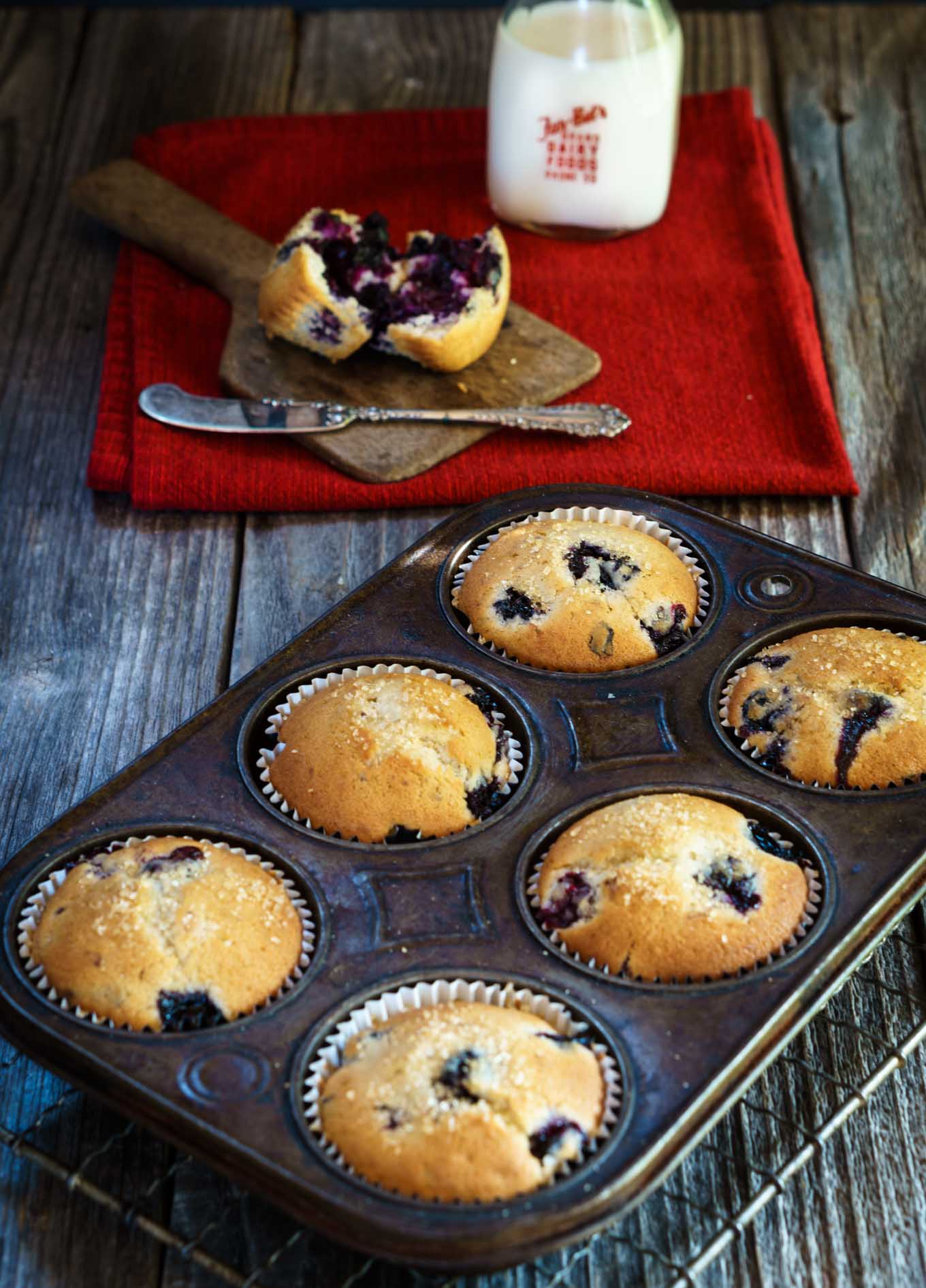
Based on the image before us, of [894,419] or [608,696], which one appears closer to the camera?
[608,696]

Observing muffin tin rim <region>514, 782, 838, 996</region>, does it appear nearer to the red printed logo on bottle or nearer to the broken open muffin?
the broken open muffin

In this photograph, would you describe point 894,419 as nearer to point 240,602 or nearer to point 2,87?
point 240,602

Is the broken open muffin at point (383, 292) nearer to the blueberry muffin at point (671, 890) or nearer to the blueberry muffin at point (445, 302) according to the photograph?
the blueberry muffin at point (445, 302)

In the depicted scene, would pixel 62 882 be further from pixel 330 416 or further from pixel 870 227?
pixel 870 227

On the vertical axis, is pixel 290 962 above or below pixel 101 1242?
above

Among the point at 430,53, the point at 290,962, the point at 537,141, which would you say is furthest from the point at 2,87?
the point at 290,962
